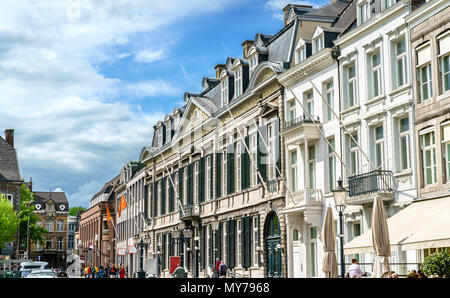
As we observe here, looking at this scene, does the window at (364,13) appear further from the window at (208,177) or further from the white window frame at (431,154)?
the window at (208,177)

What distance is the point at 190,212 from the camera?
4884 centimetres

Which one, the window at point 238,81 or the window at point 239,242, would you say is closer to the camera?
the window at point 239,242

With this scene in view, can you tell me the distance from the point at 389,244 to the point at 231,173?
22915mm

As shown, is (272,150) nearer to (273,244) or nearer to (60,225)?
(273,244)

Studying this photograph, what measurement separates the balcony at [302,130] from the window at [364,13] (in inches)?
197

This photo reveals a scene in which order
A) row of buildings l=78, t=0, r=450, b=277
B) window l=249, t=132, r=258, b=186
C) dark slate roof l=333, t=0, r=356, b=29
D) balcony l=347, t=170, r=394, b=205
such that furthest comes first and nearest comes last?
window l=249, t=132, r=258, b=186 → dark slate roof l=333, t=0, r=356, b=29 → balcony l=347, t=170, r=394, b=205 → row of buildings l=78, t=0, r=450, b=277

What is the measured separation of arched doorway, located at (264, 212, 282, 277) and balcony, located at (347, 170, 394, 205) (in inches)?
321

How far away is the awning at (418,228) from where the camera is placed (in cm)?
1894

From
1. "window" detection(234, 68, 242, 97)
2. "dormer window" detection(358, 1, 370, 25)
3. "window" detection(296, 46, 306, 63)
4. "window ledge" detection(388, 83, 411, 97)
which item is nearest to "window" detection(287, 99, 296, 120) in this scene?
"window" detection(296, 46, 306, 63)

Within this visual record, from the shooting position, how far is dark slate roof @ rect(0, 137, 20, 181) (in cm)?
8856

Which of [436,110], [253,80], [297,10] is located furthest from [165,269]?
[436,110]

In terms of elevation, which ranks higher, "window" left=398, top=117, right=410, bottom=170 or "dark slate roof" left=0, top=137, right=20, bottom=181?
"dark slate roof" left=0, top=137, right=20, bottom=181

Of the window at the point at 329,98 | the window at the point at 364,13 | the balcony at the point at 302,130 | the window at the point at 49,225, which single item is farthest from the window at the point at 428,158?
the window at the point at 49,225

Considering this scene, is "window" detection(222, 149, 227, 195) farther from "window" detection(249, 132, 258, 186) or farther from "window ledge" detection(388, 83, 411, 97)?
"window ledge" detection(388, 83, 411, 97)
